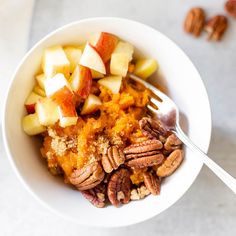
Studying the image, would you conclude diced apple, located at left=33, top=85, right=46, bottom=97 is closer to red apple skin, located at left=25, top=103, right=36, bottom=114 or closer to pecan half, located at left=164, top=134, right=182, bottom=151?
red apple skin, located at left=25, top=103, right=36, bottom=114

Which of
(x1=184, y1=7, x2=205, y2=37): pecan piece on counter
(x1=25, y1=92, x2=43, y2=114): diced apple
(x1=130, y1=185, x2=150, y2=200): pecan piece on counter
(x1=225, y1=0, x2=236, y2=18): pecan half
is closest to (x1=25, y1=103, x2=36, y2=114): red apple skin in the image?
(x1=25, y1=92, x2=43, y2=114): diced apple

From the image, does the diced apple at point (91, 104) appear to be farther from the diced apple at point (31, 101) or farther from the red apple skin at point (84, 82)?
the diced apple at point (31, 101)

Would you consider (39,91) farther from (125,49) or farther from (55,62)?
(125,49)

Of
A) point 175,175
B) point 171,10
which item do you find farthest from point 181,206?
point 171,10

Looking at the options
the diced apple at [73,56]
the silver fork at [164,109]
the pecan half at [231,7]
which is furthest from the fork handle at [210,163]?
the pecan half at [231,7]

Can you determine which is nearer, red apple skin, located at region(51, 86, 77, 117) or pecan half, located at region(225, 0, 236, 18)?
red apple skin, located at region(51, 86, 77, 117)

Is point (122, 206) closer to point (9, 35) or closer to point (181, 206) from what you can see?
point (181, 206)
